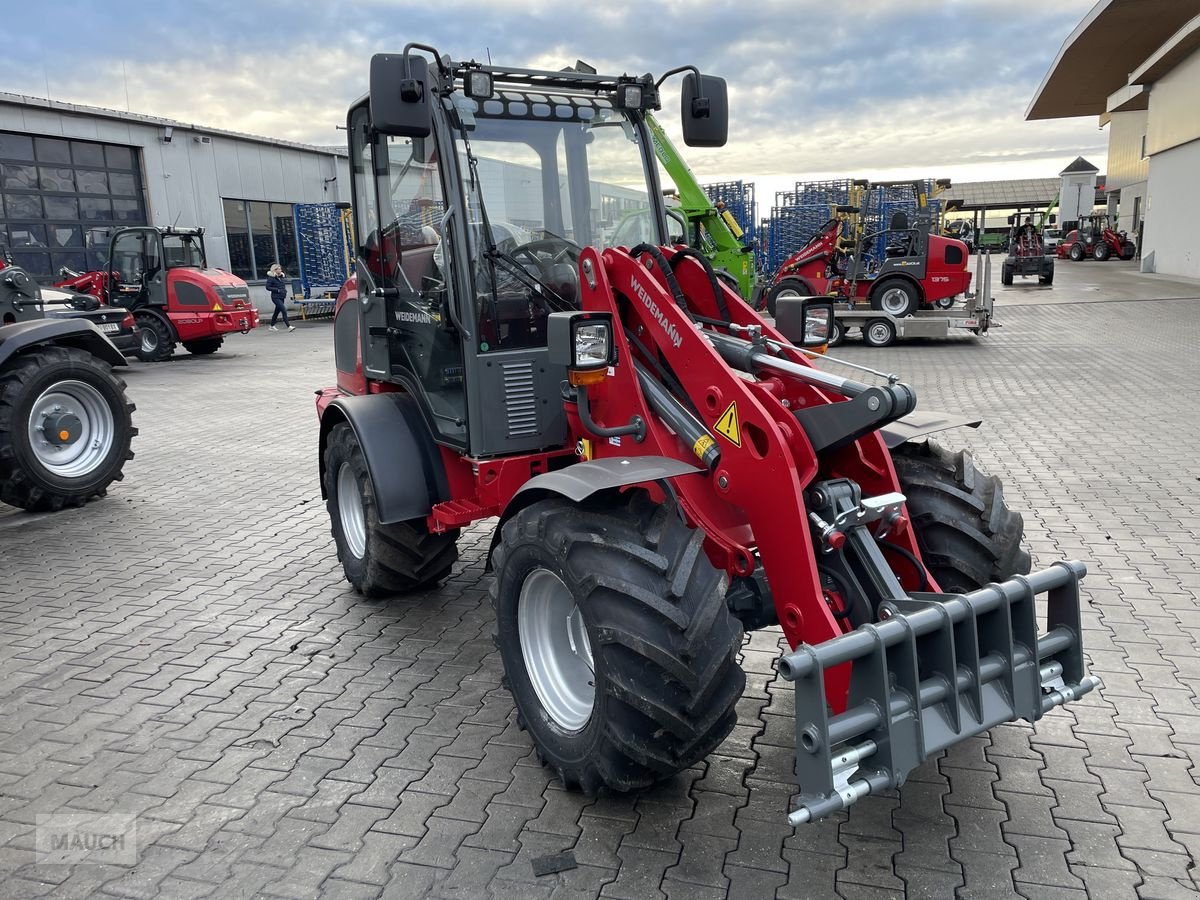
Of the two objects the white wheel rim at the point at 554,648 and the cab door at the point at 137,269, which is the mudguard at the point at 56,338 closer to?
the white wheel rim at the point at 554,648

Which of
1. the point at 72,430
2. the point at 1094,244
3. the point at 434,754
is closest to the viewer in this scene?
the point at 434,754

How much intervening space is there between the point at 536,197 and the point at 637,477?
1886 mm

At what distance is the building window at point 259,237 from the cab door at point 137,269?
344 inches

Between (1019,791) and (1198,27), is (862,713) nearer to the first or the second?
(1019,791)

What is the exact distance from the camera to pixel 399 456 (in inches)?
186

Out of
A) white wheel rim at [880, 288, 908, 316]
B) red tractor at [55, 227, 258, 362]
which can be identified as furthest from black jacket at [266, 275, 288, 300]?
white wheel rim at [880, 288, 908, 316]

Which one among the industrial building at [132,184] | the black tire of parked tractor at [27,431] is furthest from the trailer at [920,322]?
the industrial building at [132,184]

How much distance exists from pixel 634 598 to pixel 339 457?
9.53ft

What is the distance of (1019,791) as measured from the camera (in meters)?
3.35

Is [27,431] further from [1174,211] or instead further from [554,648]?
[1174,211]

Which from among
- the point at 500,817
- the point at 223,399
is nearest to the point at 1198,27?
the point at 223,399

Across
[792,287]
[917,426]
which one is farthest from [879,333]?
[917,426]

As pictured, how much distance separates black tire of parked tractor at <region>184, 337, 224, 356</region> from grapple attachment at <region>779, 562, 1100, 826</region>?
18.9 metres

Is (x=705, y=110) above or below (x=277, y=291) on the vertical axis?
above
